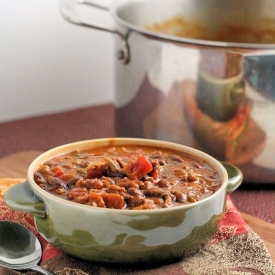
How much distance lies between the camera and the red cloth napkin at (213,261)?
938 millimetres

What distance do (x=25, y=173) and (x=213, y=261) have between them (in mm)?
634

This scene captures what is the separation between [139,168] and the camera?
0.96 m

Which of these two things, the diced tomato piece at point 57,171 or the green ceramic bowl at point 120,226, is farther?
the diced tomato piece at point 57,171

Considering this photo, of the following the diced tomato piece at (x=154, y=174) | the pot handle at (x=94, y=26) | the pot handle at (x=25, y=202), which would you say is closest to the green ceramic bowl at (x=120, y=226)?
the pot handle at (x=25, y=202)

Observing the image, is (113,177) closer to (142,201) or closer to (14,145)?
(142,201)

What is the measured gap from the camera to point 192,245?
3.11ft

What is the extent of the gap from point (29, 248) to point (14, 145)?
0.87 m

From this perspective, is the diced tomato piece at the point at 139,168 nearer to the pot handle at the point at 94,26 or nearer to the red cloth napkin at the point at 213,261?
the red cloth napkin at the point at 213,261

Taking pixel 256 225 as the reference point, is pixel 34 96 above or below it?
below

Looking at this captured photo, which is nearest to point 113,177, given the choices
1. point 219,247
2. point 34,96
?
point 219,247

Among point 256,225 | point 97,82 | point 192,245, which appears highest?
point 192,245

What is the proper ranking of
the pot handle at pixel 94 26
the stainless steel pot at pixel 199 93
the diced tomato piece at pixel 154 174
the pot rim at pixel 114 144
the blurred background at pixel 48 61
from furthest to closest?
1. the blurred background at pixel 48 61
2. the pot handle at pixel 94 26
3. the stainless steel pot at pixel 199 93
4. the diced tomato piece at pixel 154 174
5. the pot rim at pixel 114 144

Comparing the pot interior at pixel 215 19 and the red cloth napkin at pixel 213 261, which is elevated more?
the pot interior at pixel 215 19

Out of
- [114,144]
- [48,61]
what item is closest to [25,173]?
[114,144]
